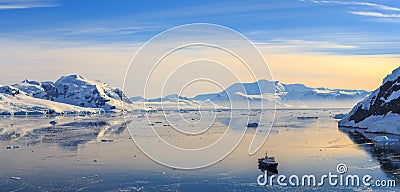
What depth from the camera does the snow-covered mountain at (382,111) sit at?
2594 inches

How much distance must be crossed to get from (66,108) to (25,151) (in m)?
144

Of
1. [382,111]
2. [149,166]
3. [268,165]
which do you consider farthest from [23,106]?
[268,165]

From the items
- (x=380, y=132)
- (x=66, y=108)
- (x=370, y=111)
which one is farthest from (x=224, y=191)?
(x=66, y=108)

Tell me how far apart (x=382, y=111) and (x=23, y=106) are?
5331 inches

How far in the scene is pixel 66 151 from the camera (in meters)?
44.6

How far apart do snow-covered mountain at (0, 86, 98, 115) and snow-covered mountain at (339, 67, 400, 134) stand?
118625mm

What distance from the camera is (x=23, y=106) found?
166500 millimetres

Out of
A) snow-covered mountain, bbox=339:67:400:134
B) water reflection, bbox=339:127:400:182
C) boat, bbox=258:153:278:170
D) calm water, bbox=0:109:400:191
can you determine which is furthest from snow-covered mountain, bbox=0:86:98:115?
boat, bbox=258:153:278:170

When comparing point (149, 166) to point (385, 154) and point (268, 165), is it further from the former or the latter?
point (385, 154)

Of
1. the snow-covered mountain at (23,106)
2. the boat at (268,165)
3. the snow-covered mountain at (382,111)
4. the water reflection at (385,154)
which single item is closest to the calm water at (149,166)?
the water reflection at (385,154)

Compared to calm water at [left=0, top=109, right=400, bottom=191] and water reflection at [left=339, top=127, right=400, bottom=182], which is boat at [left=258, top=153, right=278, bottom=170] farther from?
water reflection at [left=339, top=127, right=400, bottom=182]

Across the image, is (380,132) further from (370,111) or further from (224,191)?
(224,191)

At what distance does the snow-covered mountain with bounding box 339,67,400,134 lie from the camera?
65.9 m

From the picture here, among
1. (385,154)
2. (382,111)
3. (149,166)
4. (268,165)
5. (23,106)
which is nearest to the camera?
(268,165)
